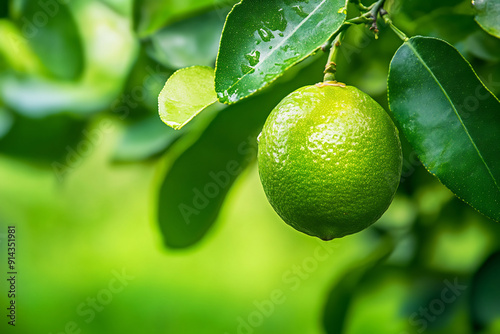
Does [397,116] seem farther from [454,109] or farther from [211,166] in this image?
[211,166]

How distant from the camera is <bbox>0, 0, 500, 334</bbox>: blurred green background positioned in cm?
98

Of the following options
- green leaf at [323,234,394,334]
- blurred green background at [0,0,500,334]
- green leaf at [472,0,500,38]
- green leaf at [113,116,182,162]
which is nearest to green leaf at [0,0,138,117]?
blurred green background at [0,0,500,334]

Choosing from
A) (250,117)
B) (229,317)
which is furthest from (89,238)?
(250,117)

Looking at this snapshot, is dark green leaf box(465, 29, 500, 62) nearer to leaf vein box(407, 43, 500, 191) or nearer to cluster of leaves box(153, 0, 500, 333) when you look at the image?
cluster of leaves box(153, 0, 500, 333)

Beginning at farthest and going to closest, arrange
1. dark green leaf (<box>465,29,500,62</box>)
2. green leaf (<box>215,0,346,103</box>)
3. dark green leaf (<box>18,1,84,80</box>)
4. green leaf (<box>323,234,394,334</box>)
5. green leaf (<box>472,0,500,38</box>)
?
dark green leaf (<box>18,1,84,80</box>)
green leaf (<box>323,234,394,334</box>)
dark green leaf (<box>465,29,500,62</box>)
green leaf (<box>472,0,500,38</box>)
green leaf (<box>215,0,346,103</box>)

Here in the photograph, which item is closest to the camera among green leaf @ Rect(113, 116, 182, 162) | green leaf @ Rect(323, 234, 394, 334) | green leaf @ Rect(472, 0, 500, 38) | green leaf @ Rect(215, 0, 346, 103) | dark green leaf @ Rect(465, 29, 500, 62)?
green leaf @ Rect(215, 0, 346, 103)

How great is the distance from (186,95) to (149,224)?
2.86 ft

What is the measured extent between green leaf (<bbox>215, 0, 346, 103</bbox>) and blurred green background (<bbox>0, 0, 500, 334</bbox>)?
1.45 feet

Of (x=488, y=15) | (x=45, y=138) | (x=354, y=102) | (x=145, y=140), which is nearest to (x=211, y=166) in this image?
(x=145, y=140)

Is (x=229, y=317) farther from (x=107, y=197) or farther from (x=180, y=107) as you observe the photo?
(x=180, y=107)

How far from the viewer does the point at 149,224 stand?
1.34 meters

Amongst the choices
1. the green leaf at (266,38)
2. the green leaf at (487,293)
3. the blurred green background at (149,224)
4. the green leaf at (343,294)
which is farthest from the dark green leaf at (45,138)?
the green leaf at (487,293)

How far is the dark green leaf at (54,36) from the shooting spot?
3.92 feet

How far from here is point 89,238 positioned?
1.37 metres
